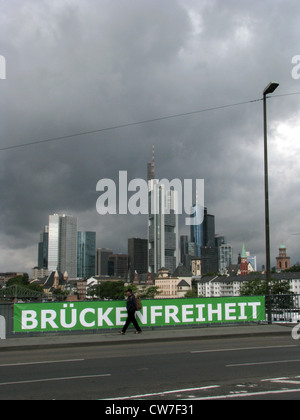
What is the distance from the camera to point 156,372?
1042cm

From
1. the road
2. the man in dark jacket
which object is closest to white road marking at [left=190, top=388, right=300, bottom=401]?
the road

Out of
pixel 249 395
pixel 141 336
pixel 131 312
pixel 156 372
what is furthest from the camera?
pixel 131 312

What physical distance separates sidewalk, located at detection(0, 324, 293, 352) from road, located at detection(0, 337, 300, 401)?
669 mm

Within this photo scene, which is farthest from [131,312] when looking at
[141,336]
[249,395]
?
[249,395]

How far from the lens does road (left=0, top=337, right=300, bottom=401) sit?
818cm

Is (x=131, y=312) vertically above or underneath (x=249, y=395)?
above

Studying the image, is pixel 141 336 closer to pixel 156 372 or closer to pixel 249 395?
pixel 156 372

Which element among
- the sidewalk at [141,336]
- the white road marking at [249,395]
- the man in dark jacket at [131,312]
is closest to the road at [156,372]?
the white road marking at [249,395]

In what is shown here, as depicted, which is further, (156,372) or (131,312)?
(131,312)

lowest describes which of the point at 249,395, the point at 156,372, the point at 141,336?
the point at 141,336

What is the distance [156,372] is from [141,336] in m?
7.16

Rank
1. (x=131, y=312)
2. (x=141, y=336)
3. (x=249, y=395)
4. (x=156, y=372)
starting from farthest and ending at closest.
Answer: (x=131, y=312)
(x=141, y=336)
(x=156, y=372)
(x=249, y=395)
